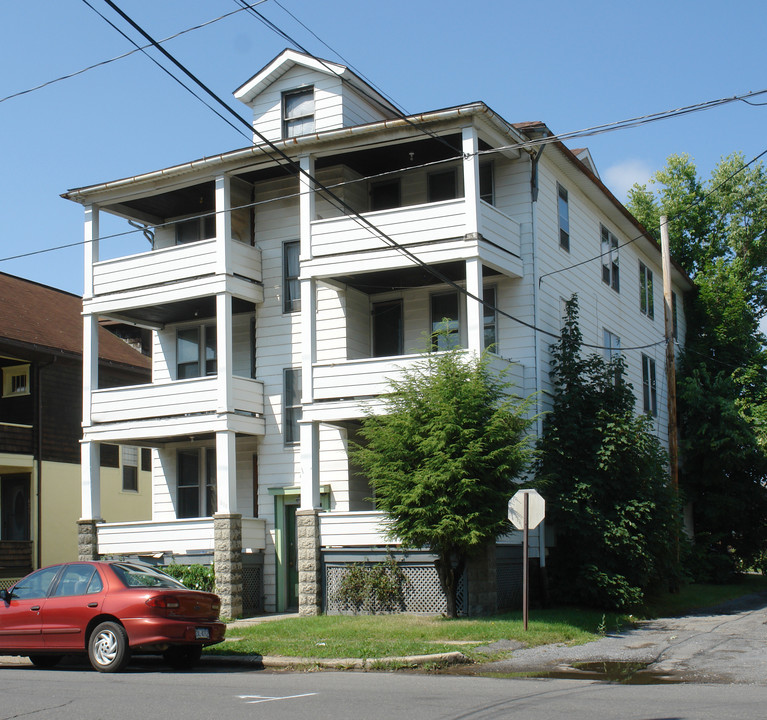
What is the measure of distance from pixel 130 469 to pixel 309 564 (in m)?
15.0

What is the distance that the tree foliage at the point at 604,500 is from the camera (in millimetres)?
20266

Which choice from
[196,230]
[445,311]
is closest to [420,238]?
[445,311]

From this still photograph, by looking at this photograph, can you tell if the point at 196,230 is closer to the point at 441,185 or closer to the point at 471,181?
the point at 441,185

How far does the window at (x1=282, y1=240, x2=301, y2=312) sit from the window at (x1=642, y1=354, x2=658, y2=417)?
11.8 metres

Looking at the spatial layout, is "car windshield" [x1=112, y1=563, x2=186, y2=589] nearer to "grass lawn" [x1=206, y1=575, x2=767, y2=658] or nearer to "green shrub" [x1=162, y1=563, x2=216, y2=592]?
"grass lawn" [x1=206, y1=575, x2=767, y2=658]

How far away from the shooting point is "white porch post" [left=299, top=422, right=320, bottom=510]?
70.2 ft

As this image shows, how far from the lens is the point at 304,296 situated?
872 inches

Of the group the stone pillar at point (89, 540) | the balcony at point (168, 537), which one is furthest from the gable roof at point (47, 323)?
the balcony at point (168, 537)

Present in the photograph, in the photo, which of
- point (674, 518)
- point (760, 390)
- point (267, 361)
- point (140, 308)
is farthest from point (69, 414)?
point (760, 390)

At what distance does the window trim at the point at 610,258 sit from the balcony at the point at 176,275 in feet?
32.2

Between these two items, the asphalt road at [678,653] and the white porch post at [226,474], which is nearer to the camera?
the asphalt road at [678,653]

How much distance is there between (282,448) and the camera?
77.0ft

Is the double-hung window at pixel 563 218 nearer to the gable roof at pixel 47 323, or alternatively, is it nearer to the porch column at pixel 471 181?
the porch column at pixel 471 181

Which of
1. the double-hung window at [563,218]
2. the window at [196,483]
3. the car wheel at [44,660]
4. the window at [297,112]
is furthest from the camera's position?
the window at [196,483]
